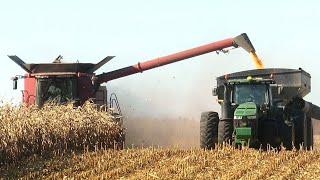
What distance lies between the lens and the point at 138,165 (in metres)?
11.5

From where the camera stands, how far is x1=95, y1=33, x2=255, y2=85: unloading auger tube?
19.0 meters

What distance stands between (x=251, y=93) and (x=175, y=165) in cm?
397

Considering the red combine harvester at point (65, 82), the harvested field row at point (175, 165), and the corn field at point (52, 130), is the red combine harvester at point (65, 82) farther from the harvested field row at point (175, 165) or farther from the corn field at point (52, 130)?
the harvested field row at point (175, 165)

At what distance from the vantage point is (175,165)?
1107cm

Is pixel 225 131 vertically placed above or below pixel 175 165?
above

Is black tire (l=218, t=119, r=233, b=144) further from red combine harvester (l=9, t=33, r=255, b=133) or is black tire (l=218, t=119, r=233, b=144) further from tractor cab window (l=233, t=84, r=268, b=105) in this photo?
red combine harvester (l=9, t=33, r=255, b=133)

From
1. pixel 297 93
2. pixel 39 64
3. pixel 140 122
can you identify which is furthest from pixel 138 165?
pixel 140 122

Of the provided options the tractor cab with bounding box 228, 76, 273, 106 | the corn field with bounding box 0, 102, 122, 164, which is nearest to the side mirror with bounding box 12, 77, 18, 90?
the corn field with bounding box 0, 102, 122, 164

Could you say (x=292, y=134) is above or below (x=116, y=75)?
below

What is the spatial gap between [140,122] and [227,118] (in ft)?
28.7

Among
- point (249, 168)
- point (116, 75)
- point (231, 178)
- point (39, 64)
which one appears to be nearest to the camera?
point (231, 178)

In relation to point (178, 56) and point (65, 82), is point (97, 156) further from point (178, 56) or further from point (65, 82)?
point (178, 56)

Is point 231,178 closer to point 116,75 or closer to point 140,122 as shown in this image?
point 116,75

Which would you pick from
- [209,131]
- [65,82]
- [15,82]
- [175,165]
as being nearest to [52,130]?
[65,82]
